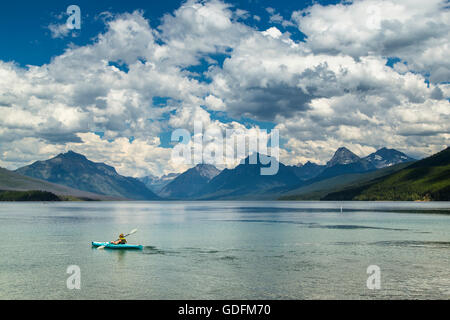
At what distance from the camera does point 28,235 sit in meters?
125

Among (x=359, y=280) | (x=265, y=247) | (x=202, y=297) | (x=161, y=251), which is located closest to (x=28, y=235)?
(x=161, y=251)

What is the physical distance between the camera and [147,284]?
58.8 m

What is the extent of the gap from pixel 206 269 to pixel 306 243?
42.5m

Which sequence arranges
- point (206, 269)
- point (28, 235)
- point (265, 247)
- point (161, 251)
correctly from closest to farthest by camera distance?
point (206, 269) → point (161, 251) → point (265, 247) → point (28, 235)

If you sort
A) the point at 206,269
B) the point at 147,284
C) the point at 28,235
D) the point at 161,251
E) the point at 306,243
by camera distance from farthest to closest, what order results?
the point at 28,235 < the point at 306,243 < the point at 161,251 < the point at 206,269 < the point at 147,284
